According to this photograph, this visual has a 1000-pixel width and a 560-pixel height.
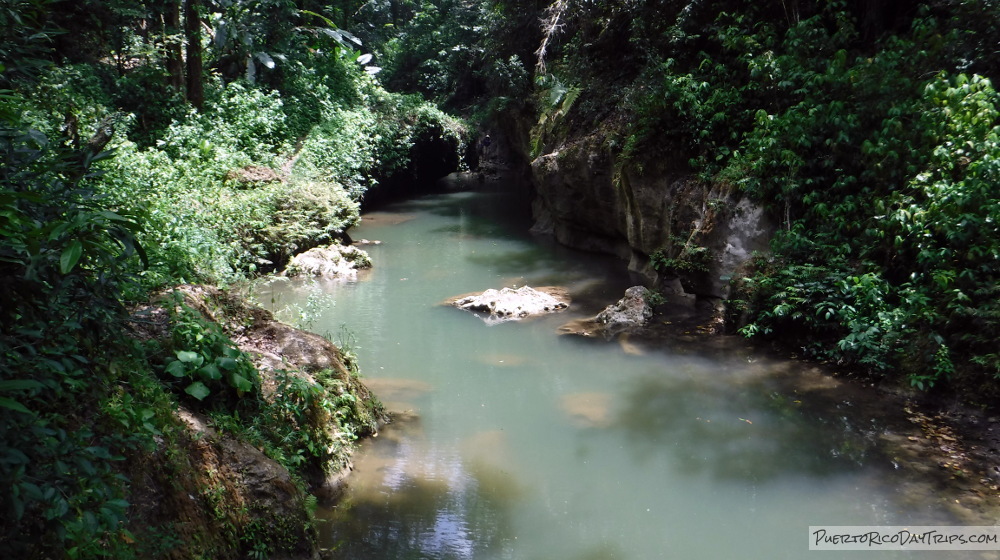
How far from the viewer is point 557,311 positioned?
1021cm

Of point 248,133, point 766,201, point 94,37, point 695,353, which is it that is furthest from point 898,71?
point 94,37

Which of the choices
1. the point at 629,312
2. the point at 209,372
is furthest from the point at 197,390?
the point at 629,312

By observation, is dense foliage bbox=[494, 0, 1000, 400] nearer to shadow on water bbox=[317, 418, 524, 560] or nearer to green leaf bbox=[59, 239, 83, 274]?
shadow on water bbox=[317, 418, 524, 560]

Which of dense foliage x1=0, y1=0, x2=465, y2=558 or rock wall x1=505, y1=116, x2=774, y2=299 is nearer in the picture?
dense foliage x1=0, y1=0, x2=465, y2=558

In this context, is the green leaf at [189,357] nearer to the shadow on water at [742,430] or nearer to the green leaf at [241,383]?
the green leaf at [241,383]

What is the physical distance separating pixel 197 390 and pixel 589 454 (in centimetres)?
319

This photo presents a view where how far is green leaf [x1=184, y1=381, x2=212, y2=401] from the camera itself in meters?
4.41

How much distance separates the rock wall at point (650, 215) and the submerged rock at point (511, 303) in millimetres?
1674

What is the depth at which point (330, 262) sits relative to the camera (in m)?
12.5

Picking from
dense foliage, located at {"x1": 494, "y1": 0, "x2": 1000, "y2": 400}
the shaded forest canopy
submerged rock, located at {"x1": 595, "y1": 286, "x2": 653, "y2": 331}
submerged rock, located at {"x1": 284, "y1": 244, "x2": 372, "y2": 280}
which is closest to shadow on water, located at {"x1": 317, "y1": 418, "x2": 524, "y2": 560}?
the shaded forest canopy

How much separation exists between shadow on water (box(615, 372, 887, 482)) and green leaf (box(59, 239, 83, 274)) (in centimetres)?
484

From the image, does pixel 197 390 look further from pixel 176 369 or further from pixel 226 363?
pixel 226 363

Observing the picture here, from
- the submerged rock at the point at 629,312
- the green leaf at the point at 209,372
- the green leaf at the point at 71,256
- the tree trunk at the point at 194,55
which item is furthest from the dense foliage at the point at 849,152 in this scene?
the tree trunk at the point at 194,55

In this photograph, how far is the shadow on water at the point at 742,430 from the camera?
228 inches
